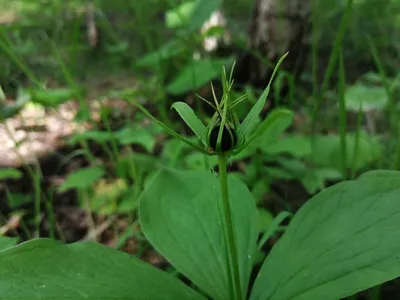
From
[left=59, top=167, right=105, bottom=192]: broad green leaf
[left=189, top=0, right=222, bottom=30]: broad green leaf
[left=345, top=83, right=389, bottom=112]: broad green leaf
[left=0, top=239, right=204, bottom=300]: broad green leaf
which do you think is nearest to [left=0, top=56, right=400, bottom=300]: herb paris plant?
[left=0, top=239, right=204, bottom=300]: broad green leaf

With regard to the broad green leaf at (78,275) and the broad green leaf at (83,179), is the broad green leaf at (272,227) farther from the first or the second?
the broad green leaf at (83,179)

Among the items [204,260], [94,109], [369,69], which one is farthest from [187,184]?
[369,69]

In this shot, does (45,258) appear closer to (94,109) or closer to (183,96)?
(183,96)

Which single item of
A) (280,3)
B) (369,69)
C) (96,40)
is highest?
(280,3)

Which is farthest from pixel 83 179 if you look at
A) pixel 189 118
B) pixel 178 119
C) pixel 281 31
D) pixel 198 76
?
pixel 281 31

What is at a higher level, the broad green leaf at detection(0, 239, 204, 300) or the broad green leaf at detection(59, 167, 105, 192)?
the broad green leaf at detection(0, 239, 204, 300)

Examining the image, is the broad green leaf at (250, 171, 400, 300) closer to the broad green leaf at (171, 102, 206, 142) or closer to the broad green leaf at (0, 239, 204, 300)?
the broad green leaf at (0, 239, 204, 300)
